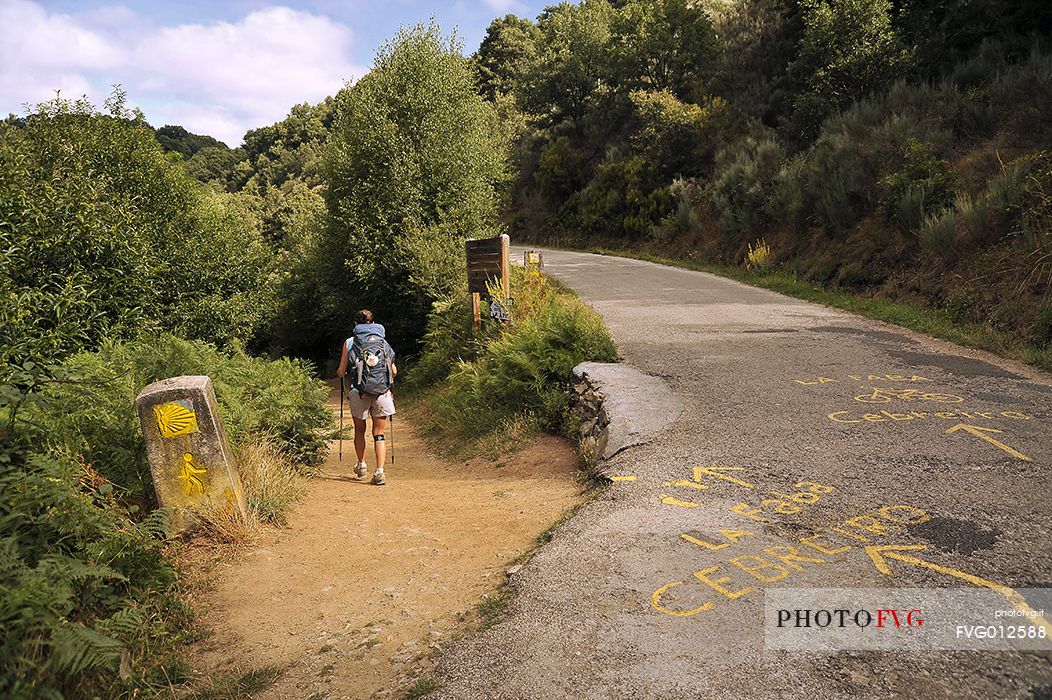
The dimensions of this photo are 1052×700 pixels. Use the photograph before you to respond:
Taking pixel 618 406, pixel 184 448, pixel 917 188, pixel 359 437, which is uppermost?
pixel 917 188

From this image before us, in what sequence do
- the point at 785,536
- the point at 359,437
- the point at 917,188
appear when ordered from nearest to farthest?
the point at 785,536, the point at 359,437, the point at 917,188

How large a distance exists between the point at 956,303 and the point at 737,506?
7874mm

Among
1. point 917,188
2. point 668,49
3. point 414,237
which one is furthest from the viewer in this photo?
point 668,49

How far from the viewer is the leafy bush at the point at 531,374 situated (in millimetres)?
8773

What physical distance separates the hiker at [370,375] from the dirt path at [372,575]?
0.75 metres

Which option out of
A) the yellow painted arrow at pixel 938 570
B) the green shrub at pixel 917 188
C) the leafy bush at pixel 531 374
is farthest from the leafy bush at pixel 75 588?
the green shrub at pixel 917 188

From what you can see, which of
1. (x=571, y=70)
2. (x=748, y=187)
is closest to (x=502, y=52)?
(x=571, y=70)

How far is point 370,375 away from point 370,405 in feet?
1.36

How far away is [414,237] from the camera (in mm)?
17609

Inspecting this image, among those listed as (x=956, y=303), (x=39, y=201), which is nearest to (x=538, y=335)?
(x=956, y=303)

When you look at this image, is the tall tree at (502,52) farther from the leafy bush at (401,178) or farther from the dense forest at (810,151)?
the leafy bush at (401,178)

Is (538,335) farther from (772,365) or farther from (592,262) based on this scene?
(592,262)

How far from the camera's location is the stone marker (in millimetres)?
5328

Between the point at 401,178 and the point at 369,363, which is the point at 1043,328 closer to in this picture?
the point at 369,363
